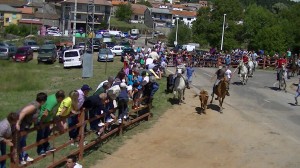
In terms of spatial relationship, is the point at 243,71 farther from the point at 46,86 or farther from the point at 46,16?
the point at 46,16

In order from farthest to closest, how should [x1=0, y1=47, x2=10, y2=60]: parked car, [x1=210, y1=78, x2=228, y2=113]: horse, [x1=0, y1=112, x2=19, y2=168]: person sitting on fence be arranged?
[x1=0, y1=47, x2=10, y2=60]: parked car
[x1=210, y1=78, x2=228, y2=113]: horse
[x1=0, y1=112, x2=19, y2=168]: person sitting on fence

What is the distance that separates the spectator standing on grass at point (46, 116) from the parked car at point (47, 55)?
35.0 meters

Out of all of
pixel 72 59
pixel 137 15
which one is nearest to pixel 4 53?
pixel 72 59

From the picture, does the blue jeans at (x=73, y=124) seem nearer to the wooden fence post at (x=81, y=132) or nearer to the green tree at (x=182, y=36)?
the wooden fence post at (x=81, y=132)

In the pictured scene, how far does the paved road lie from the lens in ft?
62.0

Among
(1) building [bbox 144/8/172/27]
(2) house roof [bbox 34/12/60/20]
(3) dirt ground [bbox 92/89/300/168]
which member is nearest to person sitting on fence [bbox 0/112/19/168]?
(3) dirt ground [bbox 92/89/300/168]

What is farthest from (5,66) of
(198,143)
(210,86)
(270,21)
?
(270,21)

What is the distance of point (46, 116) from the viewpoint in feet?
36.2

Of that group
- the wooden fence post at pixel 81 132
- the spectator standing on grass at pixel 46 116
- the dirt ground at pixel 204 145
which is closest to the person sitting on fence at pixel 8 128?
the spectator standing on grass at pixel 46 116

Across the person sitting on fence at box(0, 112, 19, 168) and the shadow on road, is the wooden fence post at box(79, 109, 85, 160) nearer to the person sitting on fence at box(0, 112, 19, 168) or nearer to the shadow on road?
the person sitting on fence at box(0, 112, 19, 168)

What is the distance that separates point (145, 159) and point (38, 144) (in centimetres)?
389

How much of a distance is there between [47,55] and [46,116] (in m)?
35.8

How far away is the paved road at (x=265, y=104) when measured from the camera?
1890 cm

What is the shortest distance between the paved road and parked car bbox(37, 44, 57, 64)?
1869 cm
